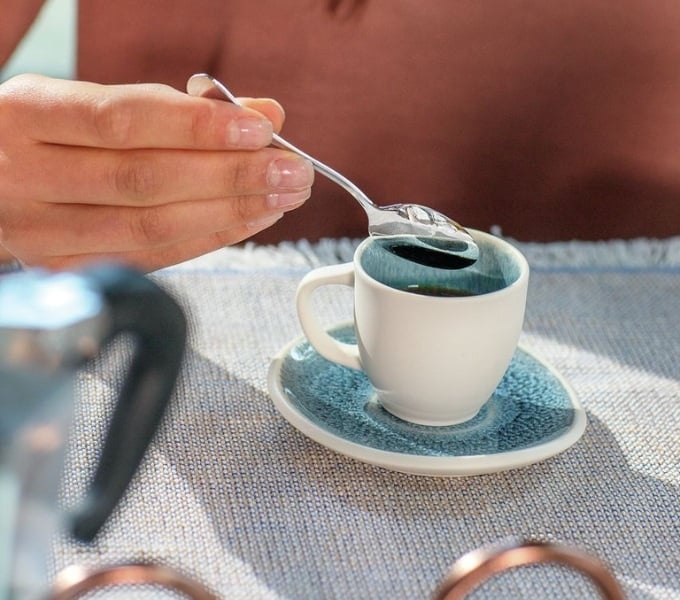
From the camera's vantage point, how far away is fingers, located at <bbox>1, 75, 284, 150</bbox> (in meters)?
0.47

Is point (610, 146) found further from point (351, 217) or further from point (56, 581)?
point (56, 581)

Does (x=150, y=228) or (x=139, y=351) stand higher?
(x=139, y=351)

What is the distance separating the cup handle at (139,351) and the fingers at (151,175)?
0.24 meters

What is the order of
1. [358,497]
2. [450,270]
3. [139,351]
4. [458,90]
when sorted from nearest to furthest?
[139,351]
[358,497]
[450,270]
[458,90]

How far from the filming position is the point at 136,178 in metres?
0.50

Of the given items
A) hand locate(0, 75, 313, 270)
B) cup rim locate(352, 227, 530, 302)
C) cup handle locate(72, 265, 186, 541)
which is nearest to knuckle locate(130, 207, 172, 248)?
hand locate(0, 75, 313, 270)

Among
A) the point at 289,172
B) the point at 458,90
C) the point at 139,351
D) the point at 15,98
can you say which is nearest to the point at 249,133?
the point at 289,172

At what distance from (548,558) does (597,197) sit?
656mm

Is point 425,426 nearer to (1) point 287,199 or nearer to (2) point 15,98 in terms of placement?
(1) point 287,199

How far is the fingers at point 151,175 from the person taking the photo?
1.62 feet

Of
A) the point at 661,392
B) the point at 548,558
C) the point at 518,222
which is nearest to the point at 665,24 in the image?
the point at 518,222

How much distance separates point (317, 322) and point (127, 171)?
0.13 m

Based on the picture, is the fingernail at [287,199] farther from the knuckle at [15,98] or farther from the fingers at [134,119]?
the knuckle at [15,98]

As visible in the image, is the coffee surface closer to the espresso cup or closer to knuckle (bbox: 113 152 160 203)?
the espresso cup
